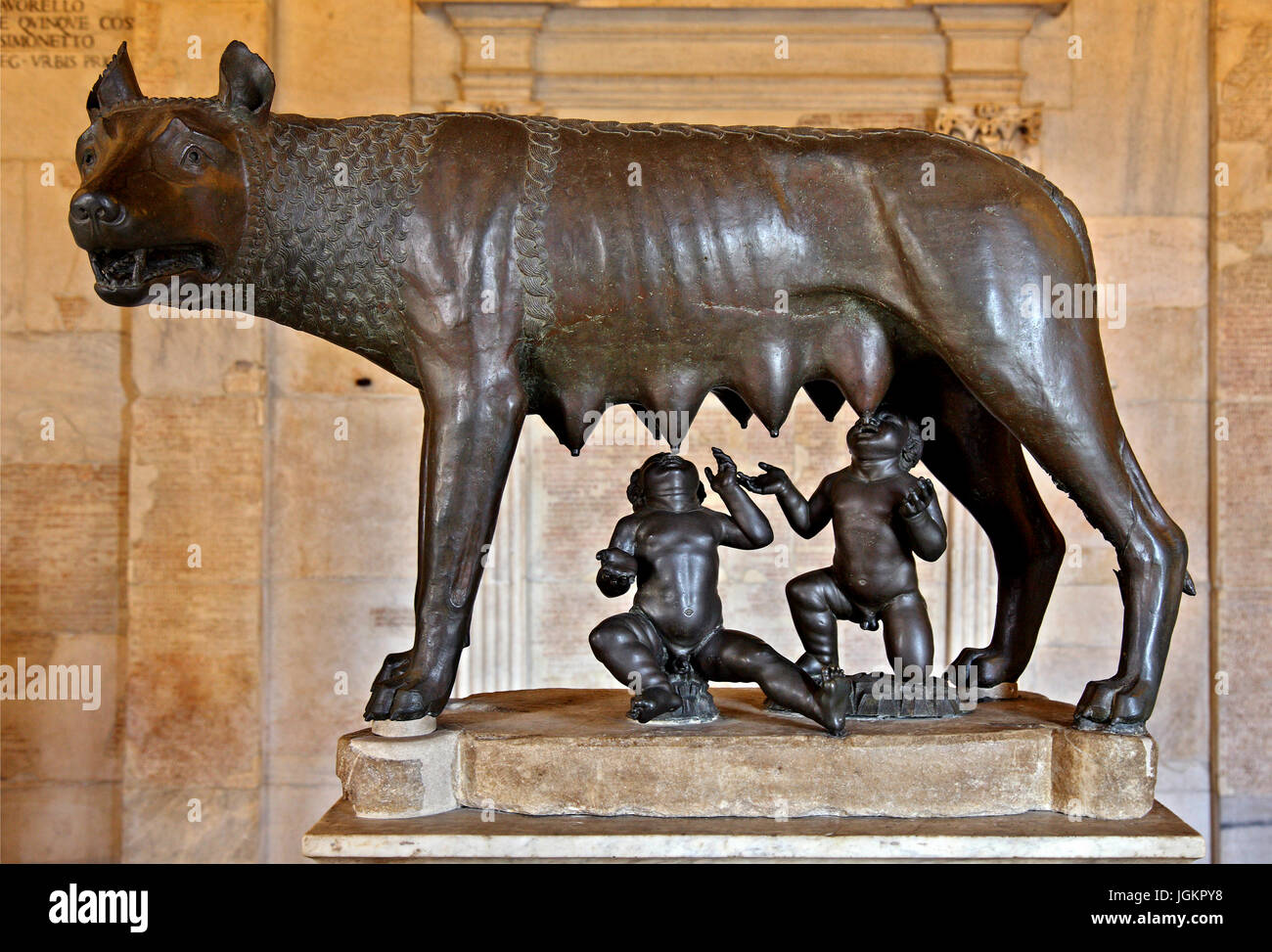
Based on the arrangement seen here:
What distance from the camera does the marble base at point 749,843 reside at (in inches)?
108

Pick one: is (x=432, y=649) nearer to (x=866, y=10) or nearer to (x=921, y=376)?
(x=921, y=376)

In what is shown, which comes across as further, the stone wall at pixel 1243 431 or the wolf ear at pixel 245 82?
the stone wall at pixel 1243 431

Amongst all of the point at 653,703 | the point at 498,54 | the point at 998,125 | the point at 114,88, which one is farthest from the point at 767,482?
the point at 498,54

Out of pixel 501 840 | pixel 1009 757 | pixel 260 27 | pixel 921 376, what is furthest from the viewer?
pixel 260 27

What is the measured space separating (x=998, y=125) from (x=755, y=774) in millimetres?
4014

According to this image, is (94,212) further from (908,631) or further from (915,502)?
(908,631)

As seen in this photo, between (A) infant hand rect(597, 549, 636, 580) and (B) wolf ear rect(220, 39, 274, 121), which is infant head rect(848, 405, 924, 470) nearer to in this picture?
(A) infant hand rect(597, 549, 636, 580)

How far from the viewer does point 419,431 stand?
234 inches

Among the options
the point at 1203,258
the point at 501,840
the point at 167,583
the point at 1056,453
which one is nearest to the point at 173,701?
the point at 167,583

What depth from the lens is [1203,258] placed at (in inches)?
231

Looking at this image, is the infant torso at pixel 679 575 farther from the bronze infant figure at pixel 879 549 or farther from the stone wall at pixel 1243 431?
A: the stone wall at pixel 1243 431

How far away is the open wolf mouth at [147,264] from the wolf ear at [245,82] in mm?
372

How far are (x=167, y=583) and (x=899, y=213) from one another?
13.8ft

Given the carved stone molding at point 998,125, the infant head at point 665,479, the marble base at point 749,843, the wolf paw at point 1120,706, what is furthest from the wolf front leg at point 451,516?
the carved stone molding at point 998,125
